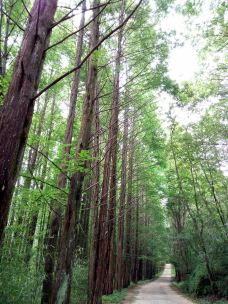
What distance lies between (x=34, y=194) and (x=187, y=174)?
476 inches

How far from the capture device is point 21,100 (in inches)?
68.7

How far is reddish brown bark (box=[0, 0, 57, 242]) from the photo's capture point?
5.22 feet

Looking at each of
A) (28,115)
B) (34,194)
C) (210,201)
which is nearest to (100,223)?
(34,194)

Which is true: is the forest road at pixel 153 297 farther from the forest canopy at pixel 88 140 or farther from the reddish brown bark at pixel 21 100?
the reddish brown bark at pixel 21 100

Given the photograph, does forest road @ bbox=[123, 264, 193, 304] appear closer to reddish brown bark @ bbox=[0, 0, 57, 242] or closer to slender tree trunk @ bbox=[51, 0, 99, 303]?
slender tree trunk @ bbox=[51, 0, 99, 303]

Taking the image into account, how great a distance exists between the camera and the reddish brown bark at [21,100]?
159cm

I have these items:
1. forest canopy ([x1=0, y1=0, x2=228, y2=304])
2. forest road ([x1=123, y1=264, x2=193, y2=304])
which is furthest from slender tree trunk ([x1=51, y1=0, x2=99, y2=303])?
forest road ([x1=123, y1=264, x2=193, y2=304])

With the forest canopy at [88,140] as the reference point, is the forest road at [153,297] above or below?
below

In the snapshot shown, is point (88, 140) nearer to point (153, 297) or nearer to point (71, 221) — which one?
point (71, 221)

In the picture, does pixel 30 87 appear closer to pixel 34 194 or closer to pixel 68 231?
pixel 68 231

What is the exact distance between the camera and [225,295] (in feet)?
40.3

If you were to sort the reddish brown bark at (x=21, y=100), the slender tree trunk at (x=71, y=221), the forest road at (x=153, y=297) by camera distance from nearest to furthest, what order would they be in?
the reddish brown bark at (x=21, y=100)
the slender tree trunk at (x=71, y=221)
the forest road at (x=153, y=297)

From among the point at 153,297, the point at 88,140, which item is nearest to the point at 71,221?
the point at 88,140

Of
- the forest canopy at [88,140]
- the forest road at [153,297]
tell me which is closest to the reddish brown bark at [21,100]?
the forest canopy at [88,140]
